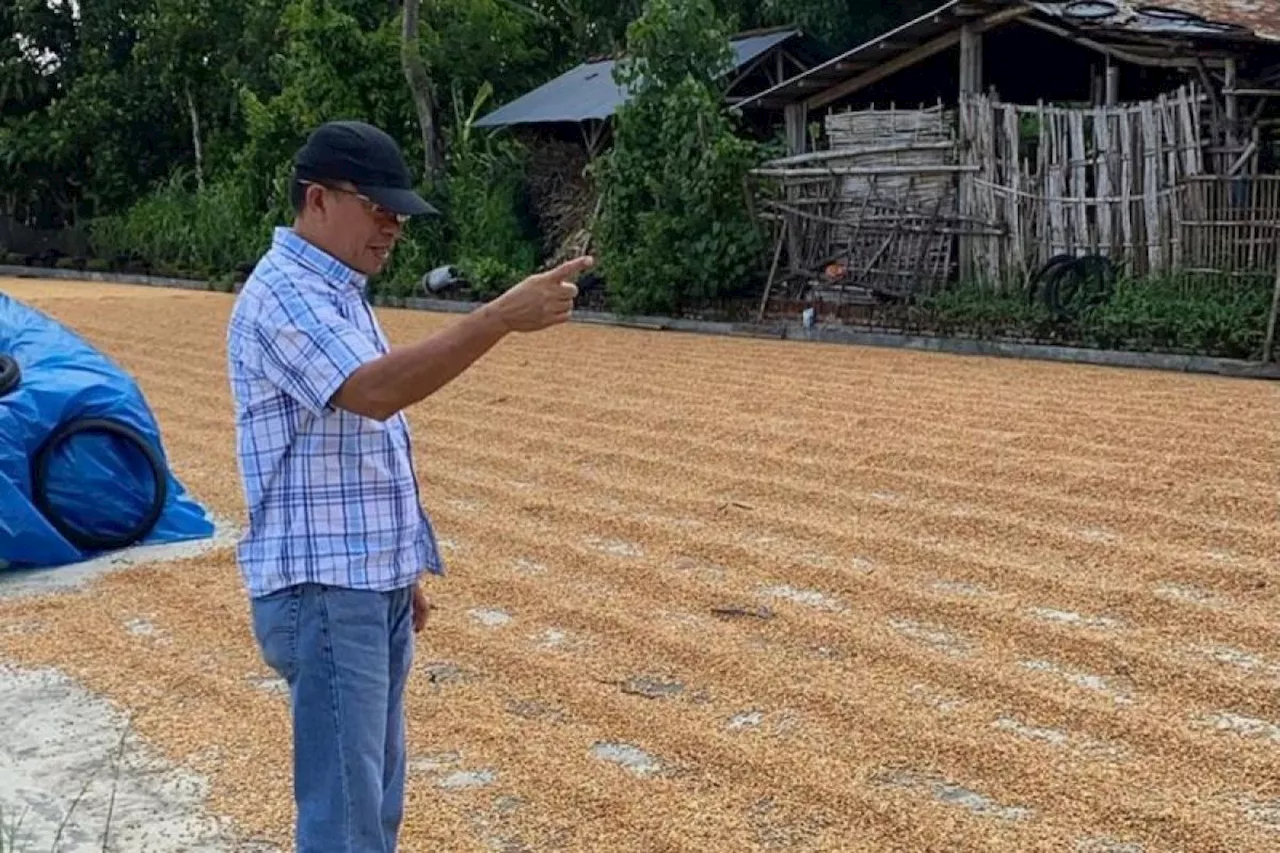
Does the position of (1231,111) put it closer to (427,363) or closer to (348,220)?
(348,220)

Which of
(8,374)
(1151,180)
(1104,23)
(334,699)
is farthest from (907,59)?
(334,699)

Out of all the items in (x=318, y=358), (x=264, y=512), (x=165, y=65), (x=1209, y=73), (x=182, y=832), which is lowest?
(x=182, y=832)

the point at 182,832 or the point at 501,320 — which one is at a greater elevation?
the point at 501,320

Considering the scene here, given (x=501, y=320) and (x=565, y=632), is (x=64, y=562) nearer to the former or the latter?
(x=565, y=632)

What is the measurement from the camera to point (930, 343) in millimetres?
12109

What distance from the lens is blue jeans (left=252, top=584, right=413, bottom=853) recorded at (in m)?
2.33

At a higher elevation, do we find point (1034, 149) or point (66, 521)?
point (1034, 149)

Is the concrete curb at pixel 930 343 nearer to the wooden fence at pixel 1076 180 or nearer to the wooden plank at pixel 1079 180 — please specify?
the wooden fence at pixel 1076 180

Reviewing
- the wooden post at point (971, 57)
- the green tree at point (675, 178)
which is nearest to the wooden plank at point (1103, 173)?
the wooden post at point (971, 57)

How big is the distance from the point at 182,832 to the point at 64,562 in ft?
9.04

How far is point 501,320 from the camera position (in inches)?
88.0

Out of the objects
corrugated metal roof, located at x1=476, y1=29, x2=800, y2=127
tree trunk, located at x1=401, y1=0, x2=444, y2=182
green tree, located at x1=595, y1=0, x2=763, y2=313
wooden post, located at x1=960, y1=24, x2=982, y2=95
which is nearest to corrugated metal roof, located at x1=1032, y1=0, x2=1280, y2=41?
wooden post, located at x1=960, y1=24, x2=982, y2=95

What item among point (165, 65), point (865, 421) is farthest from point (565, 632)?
point (165, 65)

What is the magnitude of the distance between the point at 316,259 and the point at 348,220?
8 cm
